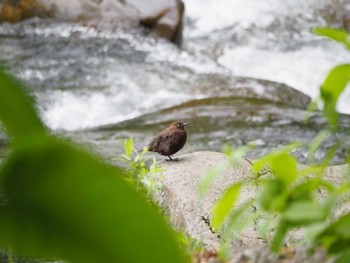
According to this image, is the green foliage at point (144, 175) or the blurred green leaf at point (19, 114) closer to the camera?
the blurred green leaf at point (19, 114)

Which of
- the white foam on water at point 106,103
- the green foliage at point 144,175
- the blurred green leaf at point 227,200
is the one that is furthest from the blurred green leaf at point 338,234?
the white foam on water at point 106,103

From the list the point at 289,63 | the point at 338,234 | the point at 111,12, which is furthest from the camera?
the point at 111,12

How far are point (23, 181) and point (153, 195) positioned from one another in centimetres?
366

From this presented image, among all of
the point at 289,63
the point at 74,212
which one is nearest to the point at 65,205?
the point at 74,212

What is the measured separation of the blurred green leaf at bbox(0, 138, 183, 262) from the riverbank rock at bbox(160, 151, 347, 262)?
277 centimetres

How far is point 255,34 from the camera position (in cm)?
989

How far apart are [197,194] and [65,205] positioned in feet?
11.9

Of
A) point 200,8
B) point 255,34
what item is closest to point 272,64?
point 255,34

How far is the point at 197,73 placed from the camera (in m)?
8.59

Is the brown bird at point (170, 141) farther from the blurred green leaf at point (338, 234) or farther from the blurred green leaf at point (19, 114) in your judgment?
the blurred green leaf at point (19, 114)

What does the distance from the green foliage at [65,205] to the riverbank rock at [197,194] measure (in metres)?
2.77

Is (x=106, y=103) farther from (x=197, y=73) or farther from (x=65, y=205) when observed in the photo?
(x=65, y=205)

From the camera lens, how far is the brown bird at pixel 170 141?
4.93 m

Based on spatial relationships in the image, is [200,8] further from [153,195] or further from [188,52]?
[153,195]
